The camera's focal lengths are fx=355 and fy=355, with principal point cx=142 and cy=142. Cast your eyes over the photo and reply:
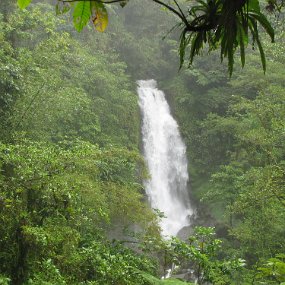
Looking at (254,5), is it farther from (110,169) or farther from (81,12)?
Answer: (110,169)

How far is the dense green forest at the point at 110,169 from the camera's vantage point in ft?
17.2

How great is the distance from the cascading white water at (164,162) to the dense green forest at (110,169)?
599 millimetres

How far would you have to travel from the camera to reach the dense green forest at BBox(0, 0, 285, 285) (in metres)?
5.23

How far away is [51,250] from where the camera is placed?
5.29 metres

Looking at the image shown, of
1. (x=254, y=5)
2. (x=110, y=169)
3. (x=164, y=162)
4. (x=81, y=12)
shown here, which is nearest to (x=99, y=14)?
(x=81, y=12)

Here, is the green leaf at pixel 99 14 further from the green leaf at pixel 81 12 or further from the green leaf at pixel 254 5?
the green leaf at pixel 254 5

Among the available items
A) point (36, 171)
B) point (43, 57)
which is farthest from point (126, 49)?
point (36, 171)

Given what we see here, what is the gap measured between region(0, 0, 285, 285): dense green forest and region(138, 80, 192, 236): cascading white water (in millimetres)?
599

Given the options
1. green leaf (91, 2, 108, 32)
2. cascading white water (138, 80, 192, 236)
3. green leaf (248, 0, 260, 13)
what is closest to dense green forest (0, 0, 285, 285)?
cascading white water (138, 80, 192, 236)

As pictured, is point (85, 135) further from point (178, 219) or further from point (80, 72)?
point (178, 219)

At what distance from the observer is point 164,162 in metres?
19.0

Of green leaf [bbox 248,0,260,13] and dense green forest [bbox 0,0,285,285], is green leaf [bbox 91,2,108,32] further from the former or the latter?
dense green forest [bbox 0,0,285,285]

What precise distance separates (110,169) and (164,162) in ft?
31.2

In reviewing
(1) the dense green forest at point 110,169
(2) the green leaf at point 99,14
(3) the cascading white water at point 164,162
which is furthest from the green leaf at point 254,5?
(3) the cascading white water at point 164,162
